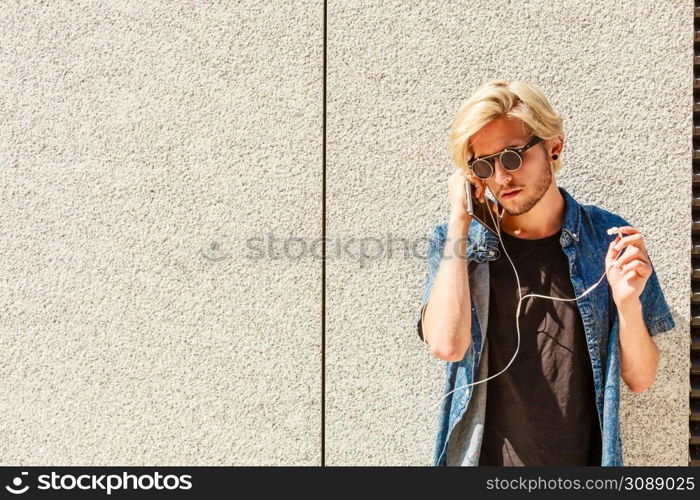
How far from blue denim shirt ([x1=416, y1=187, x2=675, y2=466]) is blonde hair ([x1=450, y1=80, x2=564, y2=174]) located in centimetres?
33

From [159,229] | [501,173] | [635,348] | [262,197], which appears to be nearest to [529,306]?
[635,348]

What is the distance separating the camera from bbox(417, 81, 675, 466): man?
2635 millimetres

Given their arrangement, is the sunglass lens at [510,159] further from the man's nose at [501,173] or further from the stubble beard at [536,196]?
the stubble beard at [536,196]

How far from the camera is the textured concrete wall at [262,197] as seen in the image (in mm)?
3076

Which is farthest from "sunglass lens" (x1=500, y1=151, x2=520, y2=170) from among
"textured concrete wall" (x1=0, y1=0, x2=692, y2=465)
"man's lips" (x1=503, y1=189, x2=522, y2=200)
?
"textured concrete wall" (x1=0, y1=0, x2=692, y2=465)

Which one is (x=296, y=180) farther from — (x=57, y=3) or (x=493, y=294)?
(x=57, y=3)

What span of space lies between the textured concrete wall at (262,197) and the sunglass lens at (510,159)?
546 millimetres

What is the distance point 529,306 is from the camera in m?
2.70

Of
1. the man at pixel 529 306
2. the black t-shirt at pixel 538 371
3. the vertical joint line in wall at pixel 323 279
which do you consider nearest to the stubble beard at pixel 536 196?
the man at pixel 529 306

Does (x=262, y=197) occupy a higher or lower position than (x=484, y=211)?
higher

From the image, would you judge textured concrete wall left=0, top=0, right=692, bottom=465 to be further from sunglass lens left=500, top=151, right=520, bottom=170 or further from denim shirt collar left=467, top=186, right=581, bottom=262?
sunglass lens left=500, top=151, right=520, bottom=170

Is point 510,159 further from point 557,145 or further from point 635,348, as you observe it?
point 635,348

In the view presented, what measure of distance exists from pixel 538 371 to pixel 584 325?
259 mm

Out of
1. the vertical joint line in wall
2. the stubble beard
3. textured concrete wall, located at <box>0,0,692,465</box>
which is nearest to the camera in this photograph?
the stubble beard
